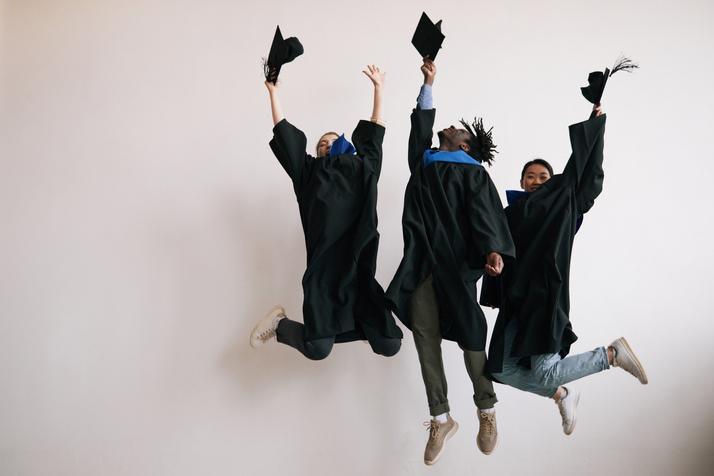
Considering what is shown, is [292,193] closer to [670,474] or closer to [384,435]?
[384,435]

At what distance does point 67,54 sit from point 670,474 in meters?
3.91

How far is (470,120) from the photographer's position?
355cm

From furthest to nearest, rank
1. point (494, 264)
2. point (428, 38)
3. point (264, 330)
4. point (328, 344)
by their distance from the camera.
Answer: point (264, 330) < point (428, 38) < point (328, 344) < point (494, 264)

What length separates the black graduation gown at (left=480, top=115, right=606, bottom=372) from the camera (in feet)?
8.54

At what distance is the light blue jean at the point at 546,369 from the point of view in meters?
2.63

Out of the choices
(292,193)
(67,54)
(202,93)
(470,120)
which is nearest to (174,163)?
(202,93)

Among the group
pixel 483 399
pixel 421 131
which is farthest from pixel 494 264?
pixel 421 131

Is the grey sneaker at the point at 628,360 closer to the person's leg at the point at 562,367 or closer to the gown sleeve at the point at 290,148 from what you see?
the person's leg at the point at 562,367

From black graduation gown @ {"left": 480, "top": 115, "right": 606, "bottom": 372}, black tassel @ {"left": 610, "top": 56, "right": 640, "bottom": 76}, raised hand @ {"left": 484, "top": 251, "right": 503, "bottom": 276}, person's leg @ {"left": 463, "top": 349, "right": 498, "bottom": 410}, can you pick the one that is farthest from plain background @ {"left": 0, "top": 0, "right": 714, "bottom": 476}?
raised hand @ {"left": 484, "top": 251, "right": 503, "bottom": 276}

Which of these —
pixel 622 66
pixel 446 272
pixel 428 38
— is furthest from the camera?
pixel 622 66

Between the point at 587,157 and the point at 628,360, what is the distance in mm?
826

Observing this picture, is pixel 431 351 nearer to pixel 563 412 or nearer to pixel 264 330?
pixel 563 412

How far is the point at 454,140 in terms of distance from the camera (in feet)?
9.56

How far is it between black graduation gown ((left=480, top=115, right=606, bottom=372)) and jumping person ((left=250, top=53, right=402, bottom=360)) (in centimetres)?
50
